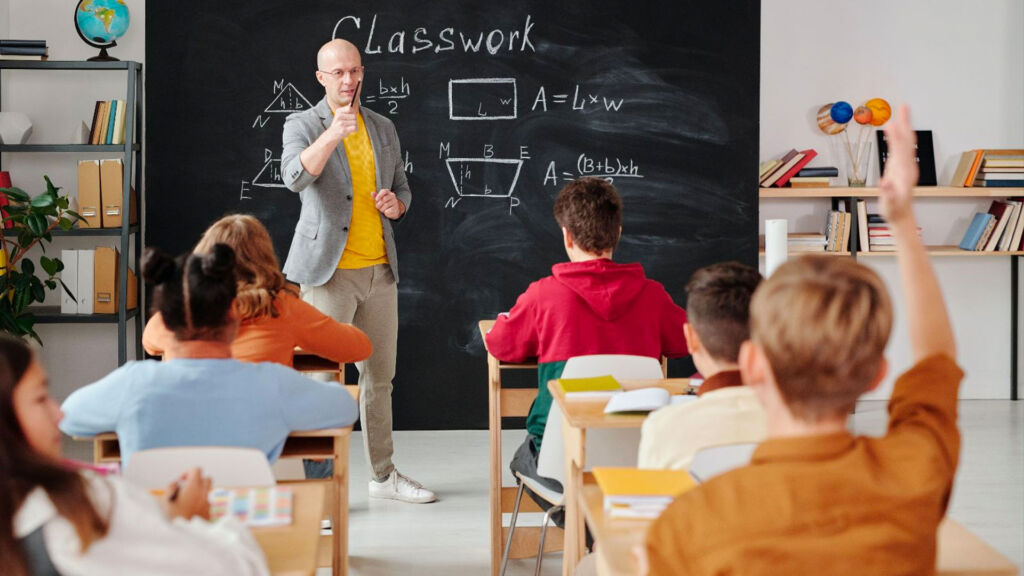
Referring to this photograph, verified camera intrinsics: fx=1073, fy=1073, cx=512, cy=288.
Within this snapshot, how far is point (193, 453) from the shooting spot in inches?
72.3

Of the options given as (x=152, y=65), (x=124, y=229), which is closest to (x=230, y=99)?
(x=152, y=65)

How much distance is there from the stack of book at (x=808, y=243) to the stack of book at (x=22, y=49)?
3.78m

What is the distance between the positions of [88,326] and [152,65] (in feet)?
4.28

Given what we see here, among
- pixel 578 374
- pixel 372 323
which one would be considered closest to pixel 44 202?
pixel 372 323

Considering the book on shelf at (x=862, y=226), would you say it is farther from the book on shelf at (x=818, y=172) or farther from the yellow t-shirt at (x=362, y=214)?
the yellow t-shirt at (x=362, y=214)

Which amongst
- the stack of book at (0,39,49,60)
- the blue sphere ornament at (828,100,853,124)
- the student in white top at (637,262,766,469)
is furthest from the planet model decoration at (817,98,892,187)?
the stack of book at (0,39,49,60)

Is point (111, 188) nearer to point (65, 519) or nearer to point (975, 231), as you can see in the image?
point (65, 519)

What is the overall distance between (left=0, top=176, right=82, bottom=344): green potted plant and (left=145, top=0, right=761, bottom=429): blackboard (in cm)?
49

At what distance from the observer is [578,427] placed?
217 centimetres

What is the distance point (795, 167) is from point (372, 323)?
2.68m

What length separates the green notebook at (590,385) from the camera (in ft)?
8.01

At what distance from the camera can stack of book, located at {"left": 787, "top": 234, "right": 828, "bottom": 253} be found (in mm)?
5664

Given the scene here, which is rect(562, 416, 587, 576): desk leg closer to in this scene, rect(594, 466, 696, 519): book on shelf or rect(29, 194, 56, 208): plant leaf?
rect(594, 466, 696, 519): book on shelf

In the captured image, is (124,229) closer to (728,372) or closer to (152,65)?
(152,65)
